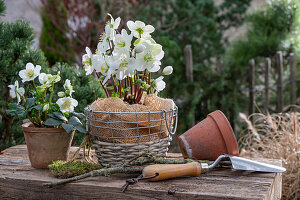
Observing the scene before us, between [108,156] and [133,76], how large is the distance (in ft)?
1.03

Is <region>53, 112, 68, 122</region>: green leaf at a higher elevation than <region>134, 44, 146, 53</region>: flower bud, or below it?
below

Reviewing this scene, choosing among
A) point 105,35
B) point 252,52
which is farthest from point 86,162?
point 252,52

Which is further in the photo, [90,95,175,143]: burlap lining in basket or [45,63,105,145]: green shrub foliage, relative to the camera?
[45,63,105,145]: green shrub foliage

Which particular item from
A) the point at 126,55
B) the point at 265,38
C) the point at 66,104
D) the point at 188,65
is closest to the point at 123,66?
A: the point at 126,55

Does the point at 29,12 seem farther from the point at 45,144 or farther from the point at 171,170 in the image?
the point at 171,170

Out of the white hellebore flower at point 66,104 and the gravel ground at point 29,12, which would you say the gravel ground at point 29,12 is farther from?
the white hellebore flower at point 66,104

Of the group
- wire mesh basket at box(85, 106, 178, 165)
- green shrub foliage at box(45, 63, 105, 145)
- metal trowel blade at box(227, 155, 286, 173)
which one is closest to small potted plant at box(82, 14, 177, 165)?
wire mesh basket at box(85, 106, 178, 165)

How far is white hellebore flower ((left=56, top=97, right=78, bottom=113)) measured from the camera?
1.34m

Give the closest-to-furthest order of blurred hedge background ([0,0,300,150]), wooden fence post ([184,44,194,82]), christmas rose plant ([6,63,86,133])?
christmas rose plant ([6,63,86,133]), blurred hedge background ([0,0,300,150]), wooden fence post ([184,44,194,82])

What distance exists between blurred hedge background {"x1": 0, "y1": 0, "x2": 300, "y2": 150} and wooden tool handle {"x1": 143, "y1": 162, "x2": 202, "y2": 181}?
0.94 meters

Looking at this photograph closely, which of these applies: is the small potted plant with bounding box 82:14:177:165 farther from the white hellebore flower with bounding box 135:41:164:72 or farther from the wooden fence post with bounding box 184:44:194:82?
the wooden fence post with bounding box 184:44:194:82

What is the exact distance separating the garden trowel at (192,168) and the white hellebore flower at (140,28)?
Result: 47 centimetres

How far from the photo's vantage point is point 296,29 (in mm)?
4445

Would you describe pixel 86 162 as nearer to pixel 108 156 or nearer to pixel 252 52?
pixel 108 156
